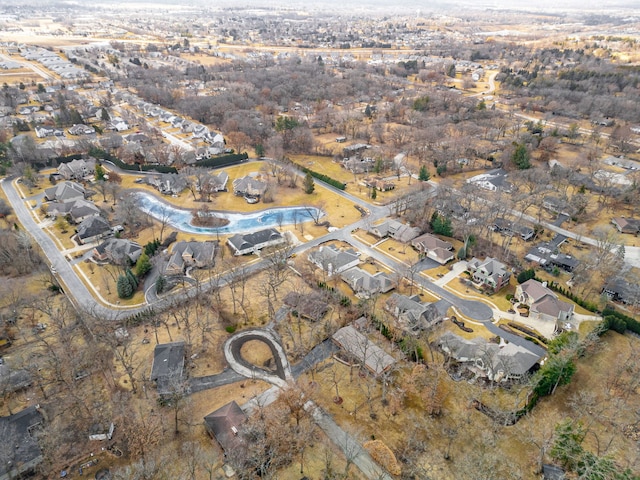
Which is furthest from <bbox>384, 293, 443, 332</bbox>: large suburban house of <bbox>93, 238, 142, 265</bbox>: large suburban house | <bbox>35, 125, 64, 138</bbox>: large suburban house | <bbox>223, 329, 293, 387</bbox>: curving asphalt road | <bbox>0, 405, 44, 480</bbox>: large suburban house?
<bbox>35, 125, 64, 138</bbox>: large suburban house

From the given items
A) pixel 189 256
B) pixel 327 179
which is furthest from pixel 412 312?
pixel 327 179

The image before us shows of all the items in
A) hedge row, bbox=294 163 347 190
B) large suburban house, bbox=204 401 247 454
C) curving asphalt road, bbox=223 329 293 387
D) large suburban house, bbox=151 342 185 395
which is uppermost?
large suburban house, bbox=204 401 247 454

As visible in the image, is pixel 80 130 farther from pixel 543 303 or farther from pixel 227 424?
pixel 543 303

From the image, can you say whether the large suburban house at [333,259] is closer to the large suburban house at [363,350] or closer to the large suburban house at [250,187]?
the large suburban house at [363,350]

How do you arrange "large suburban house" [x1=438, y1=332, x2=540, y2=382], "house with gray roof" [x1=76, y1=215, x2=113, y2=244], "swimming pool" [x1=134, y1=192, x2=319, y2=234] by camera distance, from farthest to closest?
"swimming pool" [x1=134, y1=192, x2=319, y2=234] → "house with gray roof" [x1=76, y1=215, x2=113, y2=244] → "large suburban house" [x1=438, y1=332, x2=540, y2=382]

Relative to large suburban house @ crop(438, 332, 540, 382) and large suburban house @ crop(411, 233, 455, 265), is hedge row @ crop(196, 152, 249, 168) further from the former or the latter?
large suburban house @ crop(438, 332, 540, 382)

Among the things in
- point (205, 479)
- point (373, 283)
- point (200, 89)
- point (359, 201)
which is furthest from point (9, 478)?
point (200, 89)
